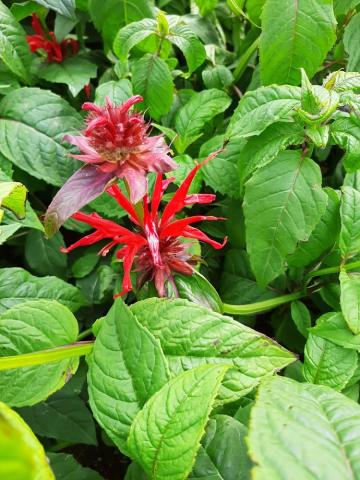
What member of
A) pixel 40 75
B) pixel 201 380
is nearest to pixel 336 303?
pixel 201 380

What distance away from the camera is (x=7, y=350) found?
0.55 metres

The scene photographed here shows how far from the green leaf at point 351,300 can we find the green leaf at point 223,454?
0.20 meters

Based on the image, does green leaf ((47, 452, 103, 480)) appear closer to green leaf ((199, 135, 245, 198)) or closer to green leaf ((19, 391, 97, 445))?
green leaf ((19, 391, 97, 445))

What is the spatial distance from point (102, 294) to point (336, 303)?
325 mm

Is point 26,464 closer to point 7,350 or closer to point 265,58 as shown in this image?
point 7,350

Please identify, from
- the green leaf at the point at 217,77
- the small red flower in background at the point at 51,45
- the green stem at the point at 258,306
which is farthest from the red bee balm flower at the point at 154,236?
the small red flower in background at the point at 51,45

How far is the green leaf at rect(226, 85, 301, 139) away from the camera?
60 centimetres

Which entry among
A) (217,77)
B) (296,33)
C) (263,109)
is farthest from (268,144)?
(217,77)

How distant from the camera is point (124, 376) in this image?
463mm

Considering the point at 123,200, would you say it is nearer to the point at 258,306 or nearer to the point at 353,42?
the point at 258,306

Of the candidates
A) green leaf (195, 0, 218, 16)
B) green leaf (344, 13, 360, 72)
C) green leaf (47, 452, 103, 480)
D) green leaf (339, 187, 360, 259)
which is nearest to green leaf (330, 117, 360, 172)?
green leaf (339, 187, 360, 259)

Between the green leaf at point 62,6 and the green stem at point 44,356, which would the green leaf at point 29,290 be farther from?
the green leaf at point 62,6

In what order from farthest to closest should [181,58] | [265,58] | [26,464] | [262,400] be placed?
[181,58] < [265,58] < [262,400] < [26,464]

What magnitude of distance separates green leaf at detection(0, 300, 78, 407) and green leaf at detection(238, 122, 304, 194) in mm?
284
